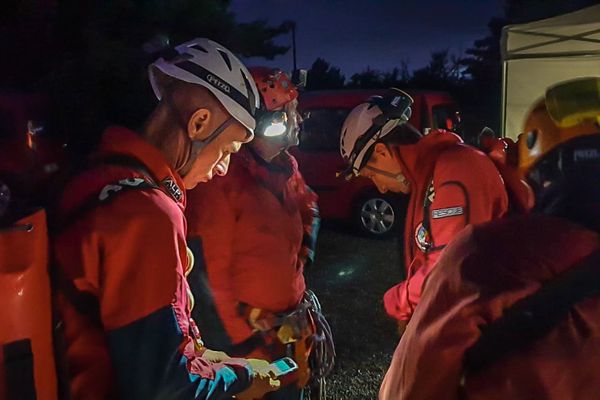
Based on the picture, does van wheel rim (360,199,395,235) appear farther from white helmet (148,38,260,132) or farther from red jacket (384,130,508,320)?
white helmet (148,38,260,132)

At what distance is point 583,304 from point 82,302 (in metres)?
1.08

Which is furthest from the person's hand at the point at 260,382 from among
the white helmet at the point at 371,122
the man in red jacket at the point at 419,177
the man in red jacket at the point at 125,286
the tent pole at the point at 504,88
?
the tent pole at the point at 504,88

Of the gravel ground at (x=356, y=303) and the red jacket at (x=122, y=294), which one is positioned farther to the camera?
the gravel ground at (x=356, y=303)

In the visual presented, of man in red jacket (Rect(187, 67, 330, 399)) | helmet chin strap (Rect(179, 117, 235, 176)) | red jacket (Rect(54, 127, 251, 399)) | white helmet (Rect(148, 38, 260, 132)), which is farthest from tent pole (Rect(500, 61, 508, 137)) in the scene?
red jacket (Rect(54, 127, 251, 399))

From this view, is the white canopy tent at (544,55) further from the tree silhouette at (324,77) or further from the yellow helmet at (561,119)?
the tree silhouette at (324,77)

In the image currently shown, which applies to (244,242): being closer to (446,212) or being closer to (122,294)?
(446,212)

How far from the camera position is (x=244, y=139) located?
2107 millimetres

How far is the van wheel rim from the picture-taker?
9992 mm

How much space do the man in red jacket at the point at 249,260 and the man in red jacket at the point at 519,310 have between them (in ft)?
5.47

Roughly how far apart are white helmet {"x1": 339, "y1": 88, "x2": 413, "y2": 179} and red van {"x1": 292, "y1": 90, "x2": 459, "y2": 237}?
6.09m

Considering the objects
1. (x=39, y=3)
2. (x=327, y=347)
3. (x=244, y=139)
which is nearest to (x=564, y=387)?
(x=244, y=139)

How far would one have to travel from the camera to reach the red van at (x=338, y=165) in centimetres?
984

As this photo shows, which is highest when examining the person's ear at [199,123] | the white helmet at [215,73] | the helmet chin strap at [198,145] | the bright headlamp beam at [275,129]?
the white helmet at [215,73]

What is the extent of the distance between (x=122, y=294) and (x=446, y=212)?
1710 mm
